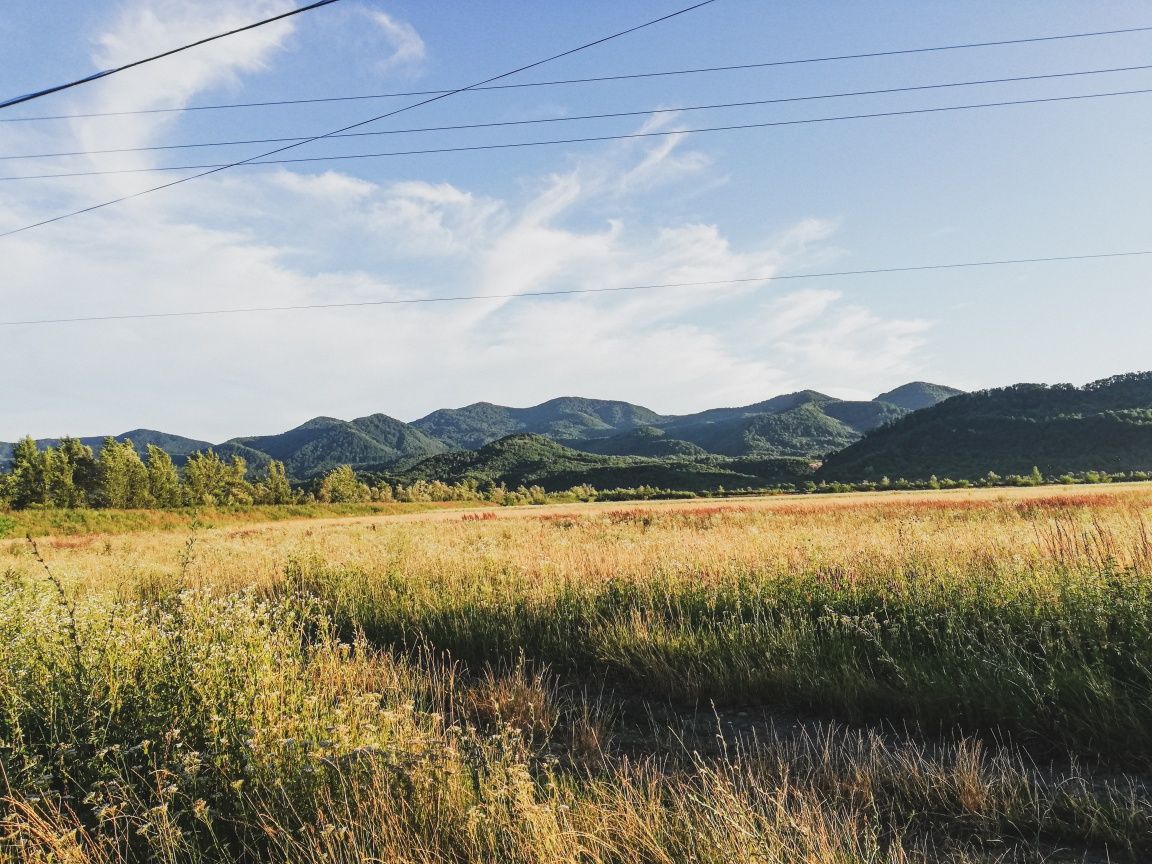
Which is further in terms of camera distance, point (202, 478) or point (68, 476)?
point (202, 478)

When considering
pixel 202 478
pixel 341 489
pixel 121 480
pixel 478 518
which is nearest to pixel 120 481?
pixel 121 480

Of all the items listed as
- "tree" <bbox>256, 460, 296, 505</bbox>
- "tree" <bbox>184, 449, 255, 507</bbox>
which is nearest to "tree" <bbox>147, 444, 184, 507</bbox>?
"tree" <bbox>184, 449, 255, 507</bbox>

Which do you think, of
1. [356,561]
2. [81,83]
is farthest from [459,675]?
[81,83]

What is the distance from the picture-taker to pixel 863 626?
5961mm

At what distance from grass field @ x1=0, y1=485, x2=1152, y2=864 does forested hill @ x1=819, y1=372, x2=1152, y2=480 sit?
114201 mm

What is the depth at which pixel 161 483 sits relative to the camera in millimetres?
78562

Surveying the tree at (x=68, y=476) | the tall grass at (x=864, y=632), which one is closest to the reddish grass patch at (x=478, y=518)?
the tall grass at (x=864, y=632)

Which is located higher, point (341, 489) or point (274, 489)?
point (274, 489)

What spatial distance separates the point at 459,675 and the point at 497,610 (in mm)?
1651

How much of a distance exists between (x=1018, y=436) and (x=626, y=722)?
464 ft

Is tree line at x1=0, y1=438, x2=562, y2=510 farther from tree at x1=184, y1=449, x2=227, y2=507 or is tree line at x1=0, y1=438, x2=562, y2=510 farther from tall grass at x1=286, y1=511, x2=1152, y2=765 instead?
tall grass at x1=286, y1=511, x2=1152, y2=765

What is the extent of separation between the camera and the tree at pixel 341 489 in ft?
287

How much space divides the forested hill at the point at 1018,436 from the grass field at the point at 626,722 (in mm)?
114201

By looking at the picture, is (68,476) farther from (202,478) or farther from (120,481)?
(202,478)
